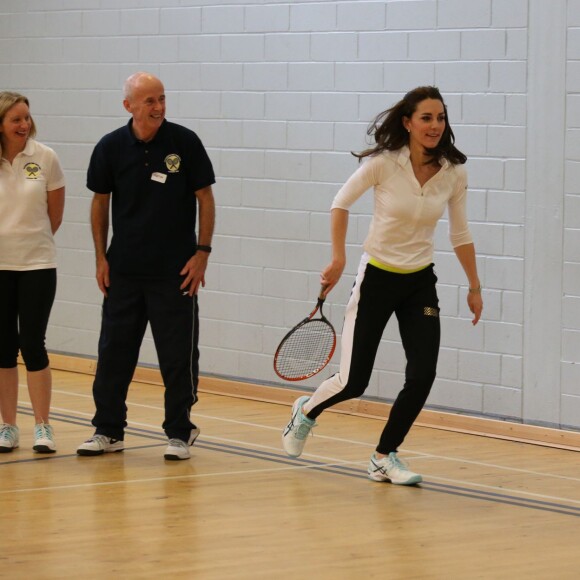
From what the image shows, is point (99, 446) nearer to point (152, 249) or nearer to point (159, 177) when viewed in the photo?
point (152, 249)

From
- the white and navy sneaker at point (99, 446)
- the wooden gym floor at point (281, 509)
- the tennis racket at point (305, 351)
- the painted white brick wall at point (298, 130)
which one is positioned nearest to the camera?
the wooden gym floor at point (281, 509)

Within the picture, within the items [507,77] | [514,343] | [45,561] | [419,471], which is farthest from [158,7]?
[45,561]

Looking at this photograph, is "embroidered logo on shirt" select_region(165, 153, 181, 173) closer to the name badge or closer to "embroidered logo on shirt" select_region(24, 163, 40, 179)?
the name badge

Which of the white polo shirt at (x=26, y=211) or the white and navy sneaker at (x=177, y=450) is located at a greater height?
the white polo shirt at (x=26, y=211)

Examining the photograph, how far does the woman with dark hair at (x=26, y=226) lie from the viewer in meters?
6.27

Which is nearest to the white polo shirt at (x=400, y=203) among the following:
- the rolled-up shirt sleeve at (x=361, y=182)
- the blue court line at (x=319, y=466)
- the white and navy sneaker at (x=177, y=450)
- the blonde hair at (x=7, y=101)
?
the rolled-up shirt sleeve at (x=361, y=182)

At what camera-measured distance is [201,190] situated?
6328 millimetres

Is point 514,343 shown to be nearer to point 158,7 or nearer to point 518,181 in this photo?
point 518,181

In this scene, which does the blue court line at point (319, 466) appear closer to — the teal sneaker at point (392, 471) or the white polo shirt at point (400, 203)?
the teal sneaker at point (392, 471)

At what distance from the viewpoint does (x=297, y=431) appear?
6250 millimetres

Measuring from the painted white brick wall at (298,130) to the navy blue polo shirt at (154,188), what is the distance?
6.49ft

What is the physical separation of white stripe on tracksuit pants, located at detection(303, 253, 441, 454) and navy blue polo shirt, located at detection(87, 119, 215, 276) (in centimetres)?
94

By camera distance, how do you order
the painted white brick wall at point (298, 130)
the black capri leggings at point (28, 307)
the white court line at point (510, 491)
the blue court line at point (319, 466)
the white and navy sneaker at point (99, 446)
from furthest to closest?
1. the painted white brick wall at point (298, 130)
2. the white and navy sneaker at point (99, 446)
3. the black capri leggings at point (28, 307)
4. the white court line at point (510, 491)
5. the blue court line at point (319, 466)

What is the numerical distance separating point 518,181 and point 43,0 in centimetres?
426
